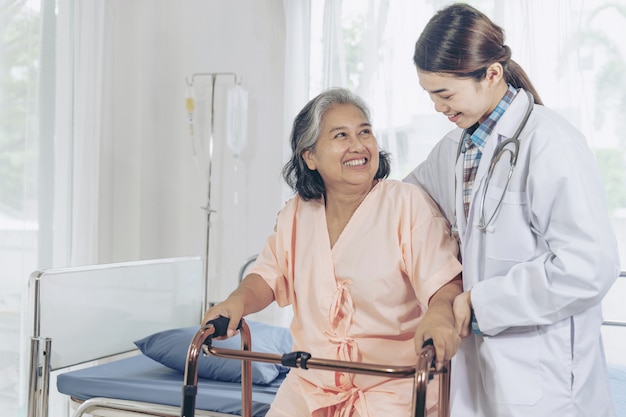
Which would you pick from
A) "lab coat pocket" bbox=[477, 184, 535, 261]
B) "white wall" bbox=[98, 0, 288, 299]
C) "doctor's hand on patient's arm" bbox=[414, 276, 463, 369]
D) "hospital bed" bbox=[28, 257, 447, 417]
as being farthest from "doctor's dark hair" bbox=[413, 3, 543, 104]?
"white wall" bbox=[98, 0, 288, 299]

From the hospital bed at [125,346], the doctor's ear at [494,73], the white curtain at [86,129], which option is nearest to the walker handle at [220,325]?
the hospital bed at [125,346]

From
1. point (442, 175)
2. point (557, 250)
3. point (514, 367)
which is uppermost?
point (442, 175)

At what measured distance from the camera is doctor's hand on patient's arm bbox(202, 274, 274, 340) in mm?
1911

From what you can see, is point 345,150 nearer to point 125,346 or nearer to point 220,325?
point 220,325

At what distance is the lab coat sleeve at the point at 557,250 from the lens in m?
1.53

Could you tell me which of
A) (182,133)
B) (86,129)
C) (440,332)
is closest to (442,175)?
(440,332)

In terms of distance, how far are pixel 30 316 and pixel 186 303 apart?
0.83 meters

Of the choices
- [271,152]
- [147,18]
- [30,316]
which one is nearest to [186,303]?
[30,316]

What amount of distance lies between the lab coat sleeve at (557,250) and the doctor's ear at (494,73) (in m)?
0.16

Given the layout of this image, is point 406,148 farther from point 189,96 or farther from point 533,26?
point 189,96

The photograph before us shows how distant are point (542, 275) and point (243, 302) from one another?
30.8 inches

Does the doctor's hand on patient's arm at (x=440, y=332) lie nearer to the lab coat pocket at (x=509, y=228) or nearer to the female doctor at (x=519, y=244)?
the female doctor at (x=519, y=244)

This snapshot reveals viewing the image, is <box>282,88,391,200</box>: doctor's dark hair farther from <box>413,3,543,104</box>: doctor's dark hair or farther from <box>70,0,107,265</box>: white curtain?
<box>70,0,107,265</box>: white curtain

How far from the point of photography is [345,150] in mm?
2031
